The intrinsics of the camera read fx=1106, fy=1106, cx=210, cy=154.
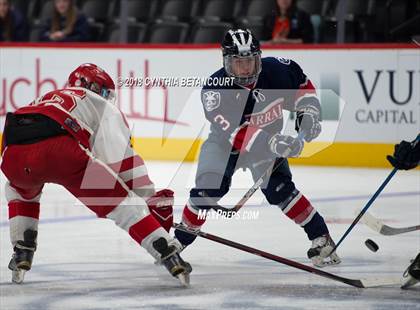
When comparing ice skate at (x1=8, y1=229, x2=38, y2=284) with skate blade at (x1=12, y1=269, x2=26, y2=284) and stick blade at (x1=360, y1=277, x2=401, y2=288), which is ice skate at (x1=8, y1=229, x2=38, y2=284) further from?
stick blade at (x1=360, y1=277, x2=401, y2=288)

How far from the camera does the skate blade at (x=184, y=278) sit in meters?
4.04

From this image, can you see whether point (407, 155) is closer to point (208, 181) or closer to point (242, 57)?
point (242, 57)

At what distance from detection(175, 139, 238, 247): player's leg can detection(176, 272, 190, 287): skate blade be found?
515mm

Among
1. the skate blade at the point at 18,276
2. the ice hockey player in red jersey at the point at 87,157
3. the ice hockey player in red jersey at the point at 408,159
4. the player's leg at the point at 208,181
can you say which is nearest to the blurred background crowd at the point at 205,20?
the player's leg at the point at 208,181

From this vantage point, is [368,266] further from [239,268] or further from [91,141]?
[91,141]

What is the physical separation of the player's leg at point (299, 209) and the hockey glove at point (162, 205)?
0.48 meters

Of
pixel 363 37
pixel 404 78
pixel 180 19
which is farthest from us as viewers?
pixel 180 19

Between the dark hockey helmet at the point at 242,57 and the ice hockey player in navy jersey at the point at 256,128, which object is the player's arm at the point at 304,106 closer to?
the ice hockey player in navy jersey at the point at 256,128

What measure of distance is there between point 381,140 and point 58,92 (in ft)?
14.0

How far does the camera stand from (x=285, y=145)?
4.29m

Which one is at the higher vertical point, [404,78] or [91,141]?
Result: [91,141]

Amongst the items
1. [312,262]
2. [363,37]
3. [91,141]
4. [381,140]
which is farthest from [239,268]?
[363,37]

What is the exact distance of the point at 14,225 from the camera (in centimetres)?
419

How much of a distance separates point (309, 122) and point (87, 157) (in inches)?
37.8
